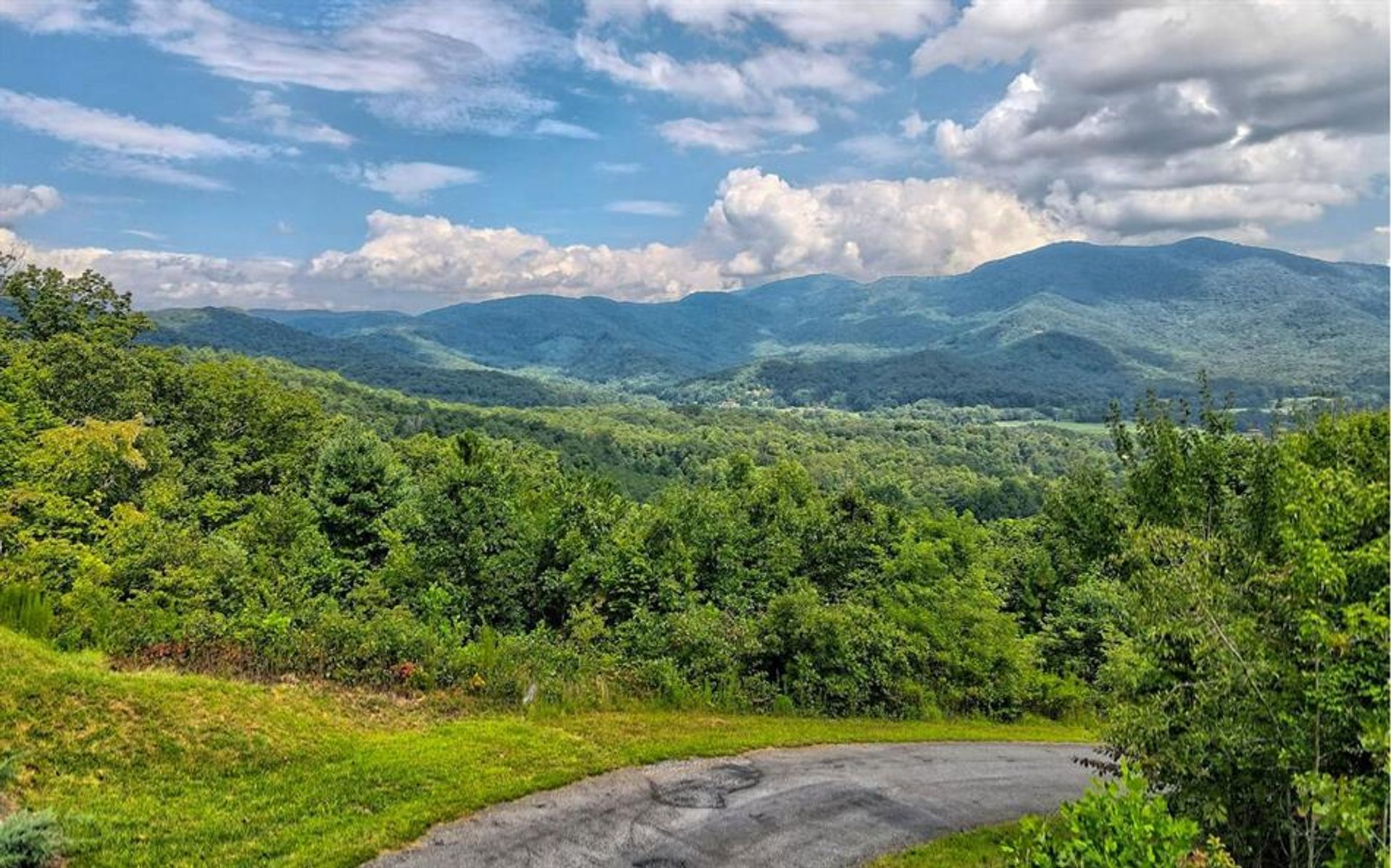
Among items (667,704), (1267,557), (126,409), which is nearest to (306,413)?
(126,409)

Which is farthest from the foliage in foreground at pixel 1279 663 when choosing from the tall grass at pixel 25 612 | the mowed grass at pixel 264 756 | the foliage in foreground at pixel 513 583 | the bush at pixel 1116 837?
the tall grass at pixel 25 612

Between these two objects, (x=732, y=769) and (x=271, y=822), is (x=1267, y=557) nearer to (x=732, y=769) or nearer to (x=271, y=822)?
(x=732, y=769)

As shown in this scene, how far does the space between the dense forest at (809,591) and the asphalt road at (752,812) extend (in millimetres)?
3110

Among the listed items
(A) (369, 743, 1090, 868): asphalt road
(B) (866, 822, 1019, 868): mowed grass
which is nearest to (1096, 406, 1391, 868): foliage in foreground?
(B) (866, 822, 1019, 868): mowed grass

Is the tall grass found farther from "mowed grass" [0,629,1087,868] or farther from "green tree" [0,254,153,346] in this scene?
"green tree" [0,254,153,346]

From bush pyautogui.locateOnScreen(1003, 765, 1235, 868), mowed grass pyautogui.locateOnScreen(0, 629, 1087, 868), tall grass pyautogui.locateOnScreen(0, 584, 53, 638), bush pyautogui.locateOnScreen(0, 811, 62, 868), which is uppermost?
bush pyautogui.locateOnScreen(1003, 765, 1235, 868)

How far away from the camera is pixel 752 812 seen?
13.4m

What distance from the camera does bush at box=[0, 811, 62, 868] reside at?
9430 millimetres

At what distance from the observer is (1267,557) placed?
10.6 meters

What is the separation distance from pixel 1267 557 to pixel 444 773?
1298 cm

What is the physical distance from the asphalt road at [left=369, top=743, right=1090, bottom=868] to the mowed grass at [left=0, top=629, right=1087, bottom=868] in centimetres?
60

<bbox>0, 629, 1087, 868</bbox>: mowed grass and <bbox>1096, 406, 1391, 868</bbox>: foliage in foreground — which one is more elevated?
<bbox>1096, 406, 1391, 868</bbox>: foliage in foreground

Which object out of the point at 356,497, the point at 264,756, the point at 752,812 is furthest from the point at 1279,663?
the point at 356,497

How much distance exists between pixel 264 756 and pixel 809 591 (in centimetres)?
1399
